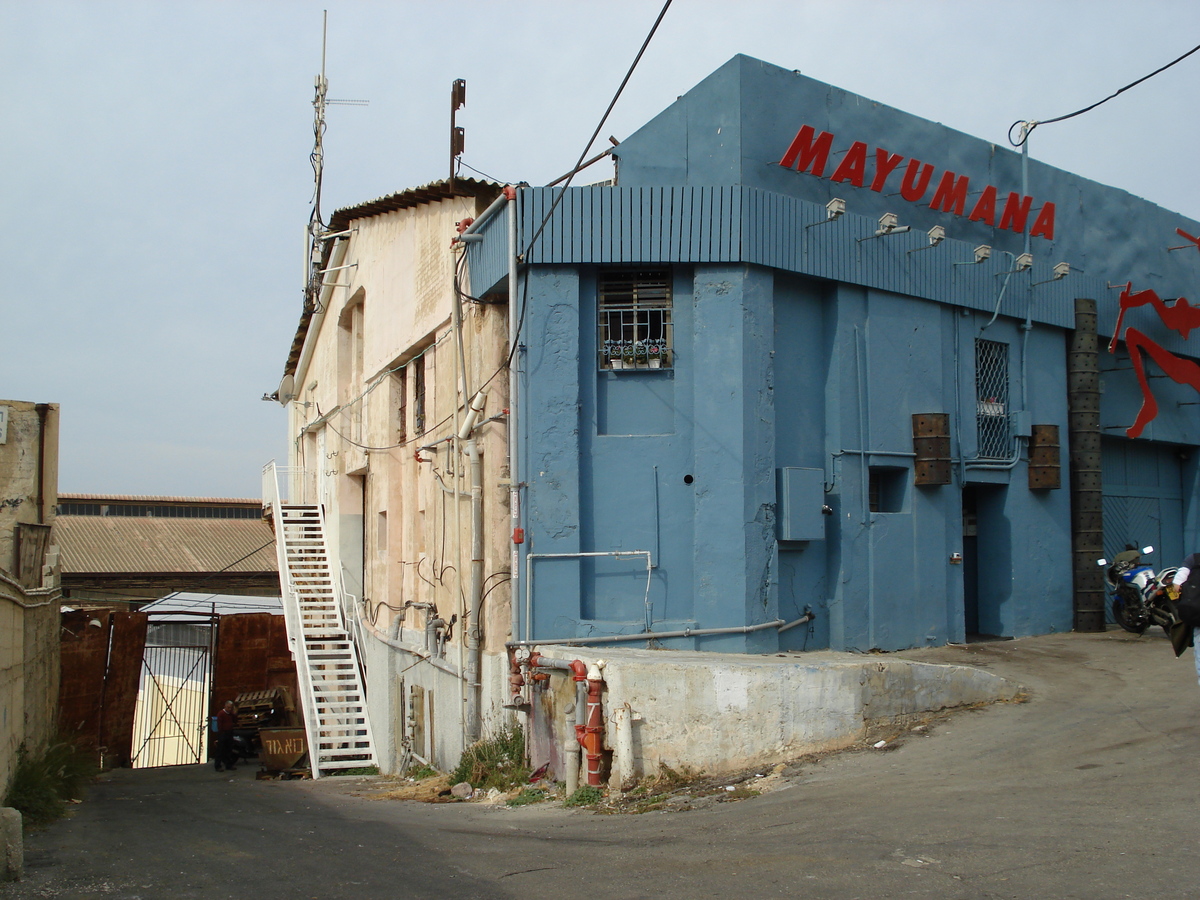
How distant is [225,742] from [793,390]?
15.0 metres

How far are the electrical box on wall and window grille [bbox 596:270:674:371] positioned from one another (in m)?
1.93

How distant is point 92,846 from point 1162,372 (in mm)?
17029

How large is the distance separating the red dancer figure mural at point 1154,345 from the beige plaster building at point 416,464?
1022 cm

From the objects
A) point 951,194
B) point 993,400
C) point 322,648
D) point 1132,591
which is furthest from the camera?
point 322,648

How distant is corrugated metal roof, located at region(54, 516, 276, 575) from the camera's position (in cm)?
3222

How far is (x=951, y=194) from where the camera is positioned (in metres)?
14.1

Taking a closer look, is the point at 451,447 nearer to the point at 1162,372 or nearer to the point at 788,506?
the point at 788,506

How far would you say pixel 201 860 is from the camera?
786cm

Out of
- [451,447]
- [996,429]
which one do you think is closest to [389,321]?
[451,447]

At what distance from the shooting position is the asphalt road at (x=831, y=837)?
5766 mm

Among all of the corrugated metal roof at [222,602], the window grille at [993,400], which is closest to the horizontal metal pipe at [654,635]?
the window grille at [993,400]

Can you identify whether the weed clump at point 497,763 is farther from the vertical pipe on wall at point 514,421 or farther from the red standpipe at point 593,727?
the red standpipe at point 593,727

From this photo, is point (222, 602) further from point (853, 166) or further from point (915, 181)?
point (915, 181)

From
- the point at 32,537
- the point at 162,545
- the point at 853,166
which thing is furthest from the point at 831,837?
the point at 162,545
